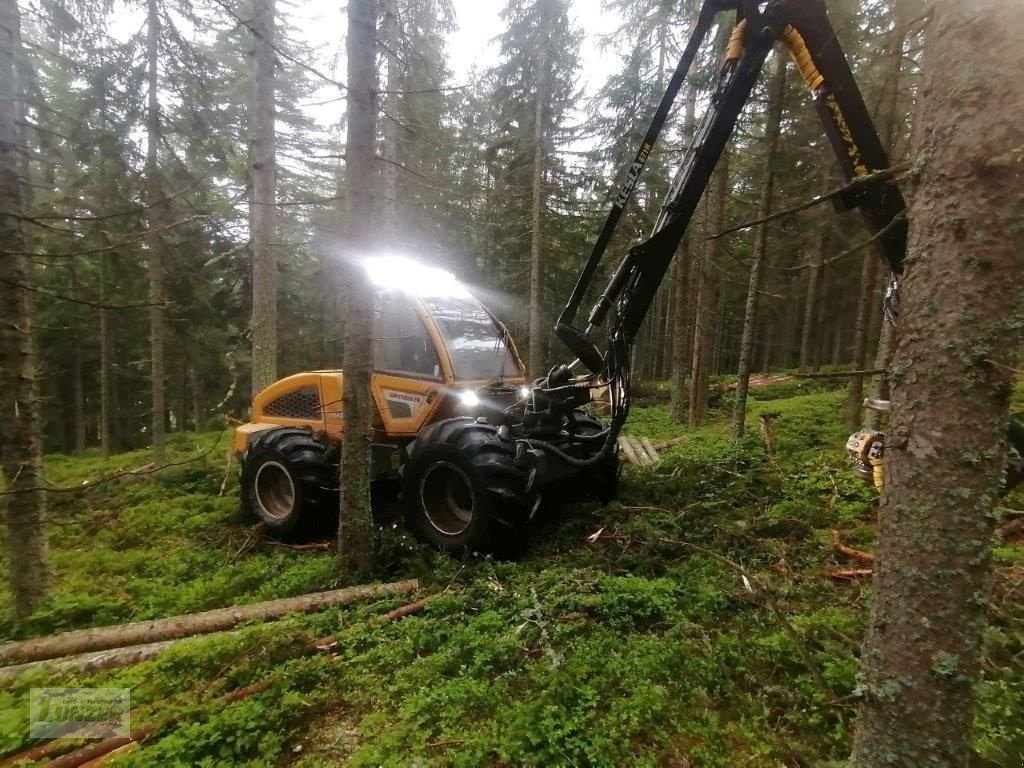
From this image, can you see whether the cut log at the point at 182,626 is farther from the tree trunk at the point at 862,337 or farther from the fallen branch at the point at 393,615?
the tree trunk at the point at 862,337

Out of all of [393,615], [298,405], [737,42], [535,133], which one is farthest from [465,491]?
[535,133]

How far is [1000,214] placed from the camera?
126 cm

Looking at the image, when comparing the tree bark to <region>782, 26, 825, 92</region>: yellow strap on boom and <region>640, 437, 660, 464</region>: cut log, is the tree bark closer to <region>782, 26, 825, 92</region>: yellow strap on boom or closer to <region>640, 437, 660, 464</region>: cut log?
<region>640, 437, 660, 464</region>: cut log

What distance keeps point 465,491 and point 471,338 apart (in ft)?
5.80

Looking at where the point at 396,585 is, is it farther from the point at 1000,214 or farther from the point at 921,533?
the point at 1000,214

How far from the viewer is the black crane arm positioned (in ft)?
10.3

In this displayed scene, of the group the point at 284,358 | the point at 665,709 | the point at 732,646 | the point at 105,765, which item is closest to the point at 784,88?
the point at 732,646

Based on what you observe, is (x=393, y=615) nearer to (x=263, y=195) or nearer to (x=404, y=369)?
(x=404, y=369)

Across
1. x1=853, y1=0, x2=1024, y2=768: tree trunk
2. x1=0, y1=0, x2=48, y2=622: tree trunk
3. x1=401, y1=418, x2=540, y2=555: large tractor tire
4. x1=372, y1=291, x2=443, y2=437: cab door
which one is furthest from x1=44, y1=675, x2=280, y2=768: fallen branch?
x1=853, y1=0, x2=1024, y2=768: tree trunk

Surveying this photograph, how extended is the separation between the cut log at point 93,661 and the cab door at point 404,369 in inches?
106

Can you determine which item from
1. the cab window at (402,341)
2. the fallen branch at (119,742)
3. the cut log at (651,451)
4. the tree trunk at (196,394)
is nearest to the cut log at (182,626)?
the fallen branch at (119,742)

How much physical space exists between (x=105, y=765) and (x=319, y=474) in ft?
10.6

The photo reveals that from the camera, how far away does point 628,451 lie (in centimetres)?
773

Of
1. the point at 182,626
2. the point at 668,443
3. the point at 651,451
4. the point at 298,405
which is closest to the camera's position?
the point at 182,626
